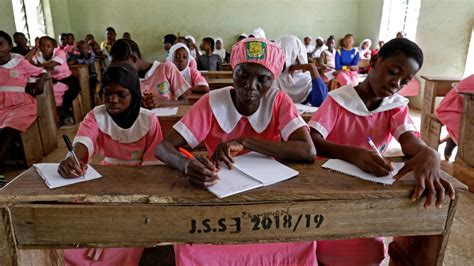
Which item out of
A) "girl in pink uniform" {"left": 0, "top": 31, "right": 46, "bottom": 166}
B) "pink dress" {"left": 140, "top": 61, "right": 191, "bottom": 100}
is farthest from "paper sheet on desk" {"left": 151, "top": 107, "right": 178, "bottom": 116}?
"girl in pink uniform" {"left": 0, "top": 31, "right": 46, "bottom": 166}

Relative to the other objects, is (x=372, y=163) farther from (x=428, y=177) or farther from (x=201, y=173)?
(x=201, y=173)

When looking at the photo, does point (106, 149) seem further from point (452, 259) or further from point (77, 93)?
point (77, 93)

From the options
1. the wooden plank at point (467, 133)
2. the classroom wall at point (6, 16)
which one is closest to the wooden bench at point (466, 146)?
the wooden plank at point (467, 133)

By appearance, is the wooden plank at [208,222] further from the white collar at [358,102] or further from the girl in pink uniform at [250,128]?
the white collar at [358,102]

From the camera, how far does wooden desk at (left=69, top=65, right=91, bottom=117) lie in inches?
218

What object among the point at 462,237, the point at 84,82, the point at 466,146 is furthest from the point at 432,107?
the point at 84,82

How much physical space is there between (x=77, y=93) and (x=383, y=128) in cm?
508

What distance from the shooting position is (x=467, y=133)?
296cm

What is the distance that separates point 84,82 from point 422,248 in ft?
18.2

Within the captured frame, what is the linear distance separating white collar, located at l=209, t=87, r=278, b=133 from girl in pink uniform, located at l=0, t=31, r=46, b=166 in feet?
9.30

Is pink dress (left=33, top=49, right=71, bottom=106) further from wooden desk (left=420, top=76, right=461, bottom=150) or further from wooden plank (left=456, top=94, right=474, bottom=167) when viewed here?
wooden plank (left=456, top=94, right=474, bottom=167)

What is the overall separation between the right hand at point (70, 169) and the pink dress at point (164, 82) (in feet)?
6.30

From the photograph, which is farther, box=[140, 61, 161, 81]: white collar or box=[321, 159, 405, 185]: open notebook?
box=[140, 61, 161, 81]: white collar

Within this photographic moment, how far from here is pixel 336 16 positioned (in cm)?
1080
